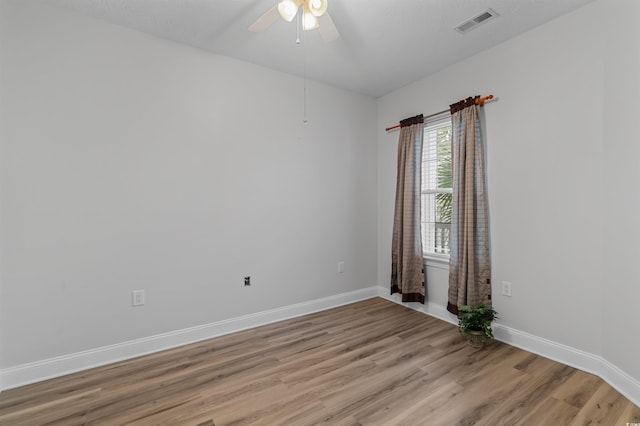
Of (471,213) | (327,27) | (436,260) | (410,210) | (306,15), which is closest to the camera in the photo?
(306,15)

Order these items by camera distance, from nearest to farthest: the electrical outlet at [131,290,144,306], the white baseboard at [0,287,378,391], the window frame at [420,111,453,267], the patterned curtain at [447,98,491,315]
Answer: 1. the white baseboard at [0,287,378,391]
2. the electrical outlet at [131,290,144,306]
3. the patterned curtain at [447,98,491,315]
4. the window frame at [420,111,453,267]

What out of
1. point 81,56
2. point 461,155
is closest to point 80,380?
point 81,56

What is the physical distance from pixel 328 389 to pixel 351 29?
2762 mm

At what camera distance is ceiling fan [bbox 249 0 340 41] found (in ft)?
5.58

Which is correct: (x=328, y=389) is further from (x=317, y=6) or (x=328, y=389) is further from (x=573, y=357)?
(x=317, y=6)

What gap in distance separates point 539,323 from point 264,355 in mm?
2303

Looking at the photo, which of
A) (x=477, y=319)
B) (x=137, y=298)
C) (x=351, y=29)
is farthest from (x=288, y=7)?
(x=477, y=319)

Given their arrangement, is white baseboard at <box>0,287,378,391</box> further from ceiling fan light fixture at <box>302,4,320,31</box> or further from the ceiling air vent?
the ceiling air vent

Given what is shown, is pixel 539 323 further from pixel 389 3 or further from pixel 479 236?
pixel 389 3

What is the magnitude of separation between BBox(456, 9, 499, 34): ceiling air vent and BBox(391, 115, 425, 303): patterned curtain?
986 millimetres

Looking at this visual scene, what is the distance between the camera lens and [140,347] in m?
2.43

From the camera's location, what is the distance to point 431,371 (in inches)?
84.7

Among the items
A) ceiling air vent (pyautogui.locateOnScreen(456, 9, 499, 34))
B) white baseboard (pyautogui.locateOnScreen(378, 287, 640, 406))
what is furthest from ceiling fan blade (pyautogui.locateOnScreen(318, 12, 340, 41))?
white baseboard (pyautogui.locateOnScreen(378, 287, 640, 406))

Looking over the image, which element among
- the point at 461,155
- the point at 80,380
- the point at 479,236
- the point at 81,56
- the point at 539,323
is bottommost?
the point at 80,380
